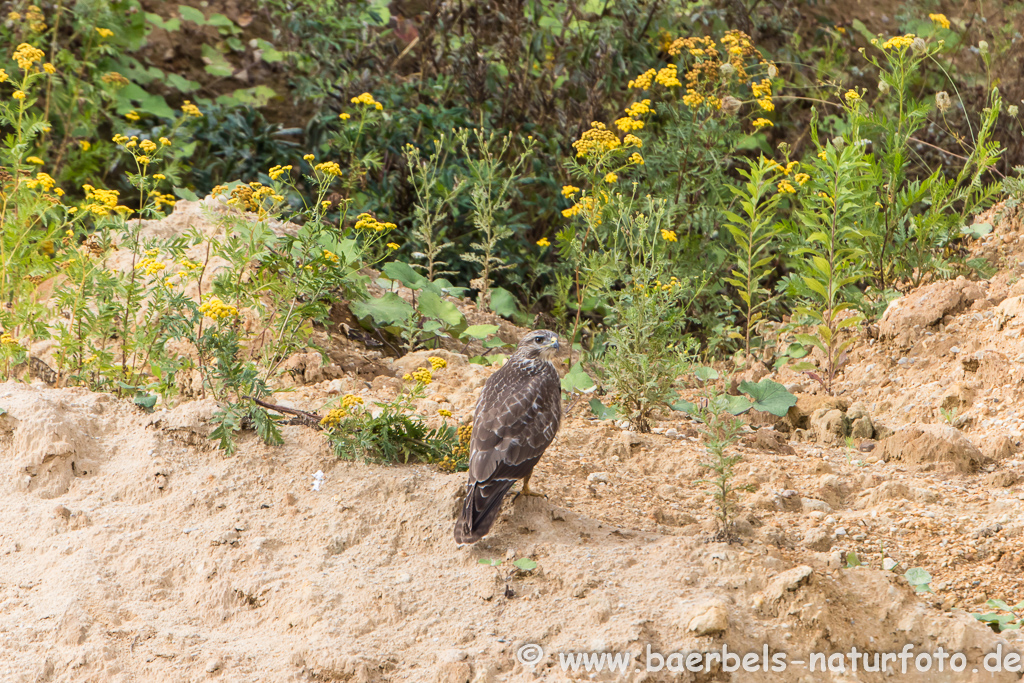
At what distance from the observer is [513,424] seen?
3646 millimetres

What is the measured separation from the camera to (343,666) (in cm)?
303

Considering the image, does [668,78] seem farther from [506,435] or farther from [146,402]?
[146,402]

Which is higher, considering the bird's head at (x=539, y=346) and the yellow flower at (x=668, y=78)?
the yellow flower at (x=668, y=78)

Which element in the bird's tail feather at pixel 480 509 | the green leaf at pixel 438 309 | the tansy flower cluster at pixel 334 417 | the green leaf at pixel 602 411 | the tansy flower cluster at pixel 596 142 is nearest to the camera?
the bird's tail feather at pixel 480 509

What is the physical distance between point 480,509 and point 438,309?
2.46 meters

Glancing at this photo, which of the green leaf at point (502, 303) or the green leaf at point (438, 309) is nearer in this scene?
the green leaf at point (438, 309)

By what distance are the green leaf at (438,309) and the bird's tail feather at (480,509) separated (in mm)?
2294

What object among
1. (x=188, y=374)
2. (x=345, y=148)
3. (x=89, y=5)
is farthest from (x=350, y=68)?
(x=188, y=374)

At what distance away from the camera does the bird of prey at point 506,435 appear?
3.45 metres

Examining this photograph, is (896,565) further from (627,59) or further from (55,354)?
(627,59)

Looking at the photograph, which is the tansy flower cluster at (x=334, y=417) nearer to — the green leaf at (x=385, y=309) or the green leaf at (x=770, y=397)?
the green leaf at (x=385, y=309)

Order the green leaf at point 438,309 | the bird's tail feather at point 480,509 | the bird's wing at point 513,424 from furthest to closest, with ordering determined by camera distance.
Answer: the green leaf at point 438,309 < the bird's wing at point 513,424 < the bird's tail feather at point 480,509

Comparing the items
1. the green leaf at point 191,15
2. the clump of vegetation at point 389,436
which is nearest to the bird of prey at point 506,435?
the clump of vegetation at point 389,436

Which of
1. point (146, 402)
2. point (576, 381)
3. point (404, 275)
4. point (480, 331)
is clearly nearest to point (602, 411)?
point (576, 381)
